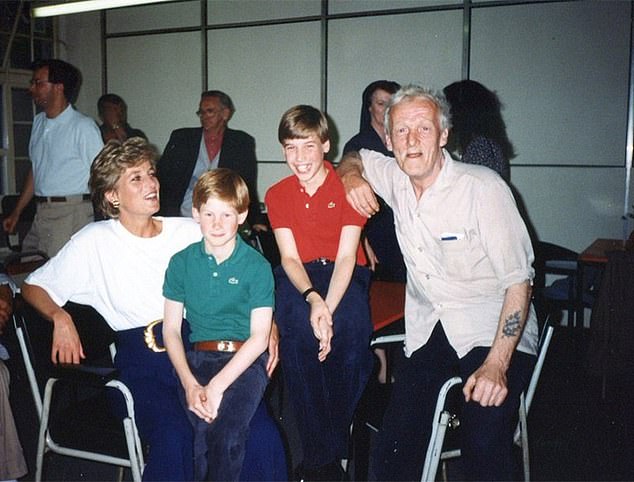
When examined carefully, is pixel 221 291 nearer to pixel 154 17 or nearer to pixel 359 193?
pixel 359 193

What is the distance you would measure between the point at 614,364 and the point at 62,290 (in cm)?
280

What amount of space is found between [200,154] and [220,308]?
3.00m

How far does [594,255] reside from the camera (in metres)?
3.71

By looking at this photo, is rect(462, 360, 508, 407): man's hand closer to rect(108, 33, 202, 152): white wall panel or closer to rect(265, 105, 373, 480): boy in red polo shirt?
rect(265, 105, 373, 480): boy in red polo shirt

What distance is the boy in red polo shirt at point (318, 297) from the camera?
2.03 metres

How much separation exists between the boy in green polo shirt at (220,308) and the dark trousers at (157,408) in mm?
46

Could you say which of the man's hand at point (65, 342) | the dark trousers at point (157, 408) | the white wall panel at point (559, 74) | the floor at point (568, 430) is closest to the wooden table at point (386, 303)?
the dark trousers at point (157, 408)

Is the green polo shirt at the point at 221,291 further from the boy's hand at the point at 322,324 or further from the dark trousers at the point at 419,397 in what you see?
the dark trousers at the point at 419,397

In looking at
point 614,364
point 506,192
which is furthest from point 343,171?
point 614,364

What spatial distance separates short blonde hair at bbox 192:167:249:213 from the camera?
6.35 ft

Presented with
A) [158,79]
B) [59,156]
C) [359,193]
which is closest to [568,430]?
[359,193]

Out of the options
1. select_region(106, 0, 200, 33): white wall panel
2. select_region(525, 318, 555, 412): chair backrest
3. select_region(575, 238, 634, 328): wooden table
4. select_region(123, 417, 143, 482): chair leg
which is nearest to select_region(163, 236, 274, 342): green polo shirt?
select_region(123, 417, 143, 482): chair leg

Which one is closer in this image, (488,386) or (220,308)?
(488,386)

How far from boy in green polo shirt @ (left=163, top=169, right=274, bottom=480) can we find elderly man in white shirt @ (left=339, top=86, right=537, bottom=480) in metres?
0.46
